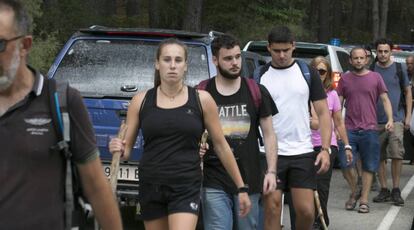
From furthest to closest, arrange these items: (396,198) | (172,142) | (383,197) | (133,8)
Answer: (133,8) → (383,197) → (396,198) → (172,142)

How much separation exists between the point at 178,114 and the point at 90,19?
1837 centimetres

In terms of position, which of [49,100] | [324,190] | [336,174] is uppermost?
[49,100]

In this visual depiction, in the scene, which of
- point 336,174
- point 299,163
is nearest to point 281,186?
point 299,163

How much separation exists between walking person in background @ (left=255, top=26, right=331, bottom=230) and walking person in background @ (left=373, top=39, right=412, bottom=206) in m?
4.36

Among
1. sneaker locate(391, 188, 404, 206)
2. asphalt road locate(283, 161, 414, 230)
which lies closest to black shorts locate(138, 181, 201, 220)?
asphalt road locate(283, 161, 414, 230)

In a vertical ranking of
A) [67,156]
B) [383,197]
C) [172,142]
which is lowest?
[383,197]

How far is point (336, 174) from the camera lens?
1403cm

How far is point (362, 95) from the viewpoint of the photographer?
32.9ft

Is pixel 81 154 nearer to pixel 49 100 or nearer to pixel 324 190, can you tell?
pixel 49 100

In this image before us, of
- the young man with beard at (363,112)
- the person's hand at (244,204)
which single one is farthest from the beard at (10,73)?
the young man with beard at (363,112)

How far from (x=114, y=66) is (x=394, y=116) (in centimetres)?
478

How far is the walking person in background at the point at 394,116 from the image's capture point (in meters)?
11.0

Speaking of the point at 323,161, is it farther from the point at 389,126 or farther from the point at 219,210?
the point at 389,126

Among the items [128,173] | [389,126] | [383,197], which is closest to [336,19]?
[383,197]
